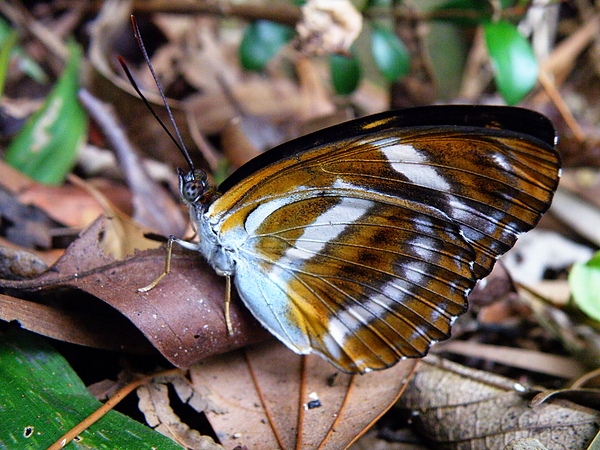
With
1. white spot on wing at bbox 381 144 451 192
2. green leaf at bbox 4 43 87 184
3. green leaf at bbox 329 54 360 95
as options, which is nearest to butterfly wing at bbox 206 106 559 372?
white spot on wing at bbox 381 144 451 192

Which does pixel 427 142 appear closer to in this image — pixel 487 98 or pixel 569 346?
pixel 569 346

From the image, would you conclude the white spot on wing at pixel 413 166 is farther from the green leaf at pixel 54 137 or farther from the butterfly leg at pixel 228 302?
the green leaf at pixel 54 137

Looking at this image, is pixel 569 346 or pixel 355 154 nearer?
pixel 355 154

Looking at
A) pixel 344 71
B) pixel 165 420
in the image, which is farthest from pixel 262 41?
pixel 165 420

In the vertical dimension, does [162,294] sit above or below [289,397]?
above

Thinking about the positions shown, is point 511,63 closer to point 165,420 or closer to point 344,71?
point 344,71

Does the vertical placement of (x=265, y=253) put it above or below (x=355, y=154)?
below

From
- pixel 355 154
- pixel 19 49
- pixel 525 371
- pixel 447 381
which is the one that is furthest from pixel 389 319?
pixel 19 49
